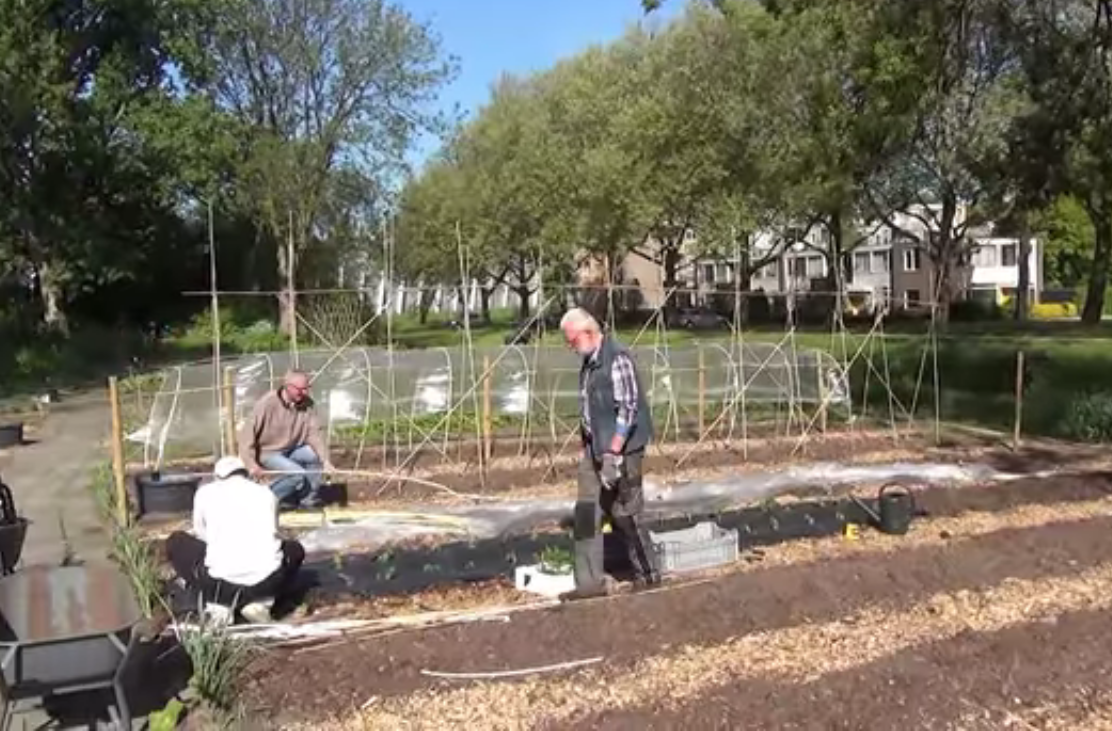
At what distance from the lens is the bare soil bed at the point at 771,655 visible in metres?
4.76

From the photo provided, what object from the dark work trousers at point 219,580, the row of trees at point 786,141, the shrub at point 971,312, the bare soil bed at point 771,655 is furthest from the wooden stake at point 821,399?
the shrub at point 971,312

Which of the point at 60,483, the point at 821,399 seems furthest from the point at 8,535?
the point at 821,399

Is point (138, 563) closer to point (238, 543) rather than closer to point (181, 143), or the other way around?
point (238, 543)

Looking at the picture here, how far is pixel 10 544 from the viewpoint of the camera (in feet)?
20.4

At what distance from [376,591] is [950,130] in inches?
930

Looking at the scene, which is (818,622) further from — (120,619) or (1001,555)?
(120,619)

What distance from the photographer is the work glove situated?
629 centimetres

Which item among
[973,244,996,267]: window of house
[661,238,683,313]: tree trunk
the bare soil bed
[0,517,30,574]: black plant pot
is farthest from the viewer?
[973,244,996,267]: window of house

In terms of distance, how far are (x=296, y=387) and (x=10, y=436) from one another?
26.5 feet

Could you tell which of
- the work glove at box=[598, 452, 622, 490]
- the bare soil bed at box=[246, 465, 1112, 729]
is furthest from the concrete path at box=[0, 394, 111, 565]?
the work glove at box=[598, 452, 622, 490]

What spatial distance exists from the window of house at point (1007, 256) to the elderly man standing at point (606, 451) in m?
68.5

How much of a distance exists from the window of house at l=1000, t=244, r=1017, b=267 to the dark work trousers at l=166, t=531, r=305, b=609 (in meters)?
69.6

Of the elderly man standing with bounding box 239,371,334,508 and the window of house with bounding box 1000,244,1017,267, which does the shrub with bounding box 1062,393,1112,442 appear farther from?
the window of house with bounding box 1000,244,1017,267

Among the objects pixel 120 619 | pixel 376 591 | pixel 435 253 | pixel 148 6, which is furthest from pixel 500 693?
pixel 435 253
